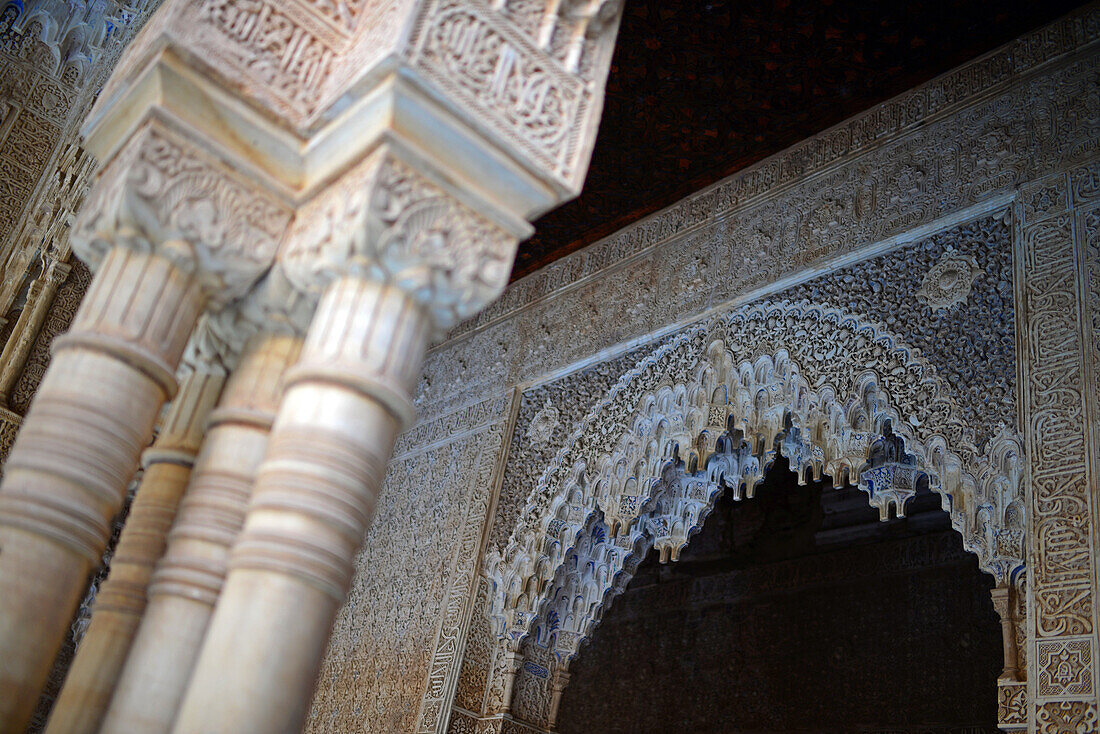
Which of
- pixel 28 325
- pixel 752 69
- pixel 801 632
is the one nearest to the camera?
pixel 28 325

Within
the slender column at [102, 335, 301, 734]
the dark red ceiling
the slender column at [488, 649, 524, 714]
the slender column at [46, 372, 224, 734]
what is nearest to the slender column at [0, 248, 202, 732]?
the slender column at [102, 335, 301, 734]

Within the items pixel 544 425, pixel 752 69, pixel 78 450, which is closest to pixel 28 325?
pixel 544 425

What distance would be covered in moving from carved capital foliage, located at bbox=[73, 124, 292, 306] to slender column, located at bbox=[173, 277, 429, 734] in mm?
277

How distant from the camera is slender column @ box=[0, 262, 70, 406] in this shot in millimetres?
4555

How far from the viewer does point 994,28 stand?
177 inches

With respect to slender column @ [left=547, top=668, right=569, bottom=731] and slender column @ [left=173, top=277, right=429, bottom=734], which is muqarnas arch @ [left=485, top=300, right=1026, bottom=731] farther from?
slender column @ [left=173, top=277, right=429, bottom=734]

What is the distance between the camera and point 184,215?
2.15m

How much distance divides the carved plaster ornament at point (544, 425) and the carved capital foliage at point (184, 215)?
369 centimetres

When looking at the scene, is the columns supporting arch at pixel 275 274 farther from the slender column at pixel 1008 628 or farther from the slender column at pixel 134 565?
the slender column at pixel 1008 628

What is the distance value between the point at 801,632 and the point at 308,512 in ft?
20.0

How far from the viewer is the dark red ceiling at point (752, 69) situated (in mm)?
4547

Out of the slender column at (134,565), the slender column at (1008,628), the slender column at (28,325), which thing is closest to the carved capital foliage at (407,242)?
the slender column at (134,565)

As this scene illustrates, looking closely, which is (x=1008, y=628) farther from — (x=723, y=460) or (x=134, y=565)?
(x=134, y=565)

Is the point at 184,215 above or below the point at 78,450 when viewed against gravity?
above
